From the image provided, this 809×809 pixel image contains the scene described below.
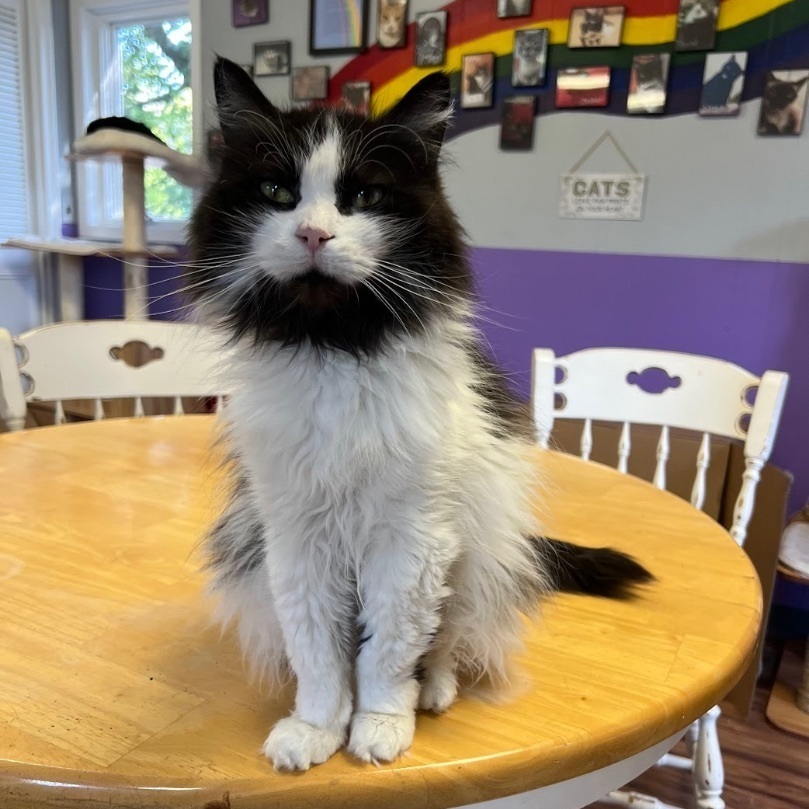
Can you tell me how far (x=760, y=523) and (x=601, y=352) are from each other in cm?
73

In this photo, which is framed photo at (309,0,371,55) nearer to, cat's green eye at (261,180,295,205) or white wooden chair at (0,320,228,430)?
white wooden chair at (0,320,228,430)

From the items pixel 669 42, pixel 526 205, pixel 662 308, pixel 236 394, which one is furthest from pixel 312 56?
pixel 236 394

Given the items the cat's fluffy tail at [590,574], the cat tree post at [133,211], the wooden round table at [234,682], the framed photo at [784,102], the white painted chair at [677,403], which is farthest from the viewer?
the cat tree post at [133,211]

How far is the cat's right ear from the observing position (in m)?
0.58

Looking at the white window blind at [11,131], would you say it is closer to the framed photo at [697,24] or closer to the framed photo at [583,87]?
the framed photo at [583,87]

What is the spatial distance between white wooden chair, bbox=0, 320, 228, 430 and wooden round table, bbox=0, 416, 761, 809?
1.79ft

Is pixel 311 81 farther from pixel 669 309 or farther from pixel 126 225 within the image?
pixel 669 309

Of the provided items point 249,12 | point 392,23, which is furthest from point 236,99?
point 249,12

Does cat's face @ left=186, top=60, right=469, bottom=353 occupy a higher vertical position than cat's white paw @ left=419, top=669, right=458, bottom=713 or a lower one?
higher

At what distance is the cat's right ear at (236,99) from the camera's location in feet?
1.92

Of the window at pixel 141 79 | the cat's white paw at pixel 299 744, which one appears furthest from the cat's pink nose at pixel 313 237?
the window at pixel 141 79

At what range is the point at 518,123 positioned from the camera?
2.17m

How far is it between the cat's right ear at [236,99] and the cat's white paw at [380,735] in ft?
1.65

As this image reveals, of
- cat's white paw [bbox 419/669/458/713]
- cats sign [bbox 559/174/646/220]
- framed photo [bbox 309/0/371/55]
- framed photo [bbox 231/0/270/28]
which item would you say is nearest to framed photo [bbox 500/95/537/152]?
cats sign [bbox 559/174/646/220]
